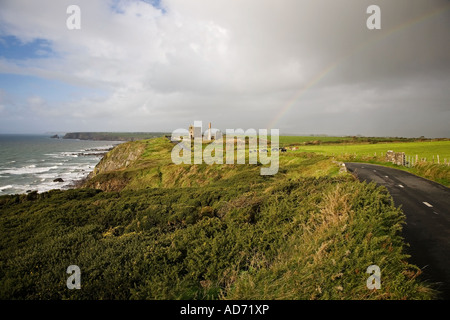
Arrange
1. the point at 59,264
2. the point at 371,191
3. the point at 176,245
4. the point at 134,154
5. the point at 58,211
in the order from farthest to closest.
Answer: the point at 134,154, the point at 58,211, the point at 371,191, the point at 176,245, the point at 59,264

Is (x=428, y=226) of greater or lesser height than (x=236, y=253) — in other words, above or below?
below

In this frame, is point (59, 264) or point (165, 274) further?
point (59, 264)

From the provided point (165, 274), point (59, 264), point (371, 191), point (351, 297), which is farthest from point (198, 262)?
point (371, 191)

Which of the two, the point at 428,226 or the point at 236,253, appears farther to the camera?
the point at 428,226

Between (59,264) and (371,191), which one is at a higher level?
(371,191)

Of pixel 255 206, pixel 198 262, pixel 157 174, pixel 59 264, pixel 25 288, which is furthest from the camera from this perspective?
pixel 157 174

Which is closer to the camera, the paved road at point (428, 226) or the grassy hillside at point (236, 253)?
the grassy hillside at point (236, 253)

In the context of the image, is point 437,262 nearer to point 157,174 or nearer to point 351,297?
point 351,297

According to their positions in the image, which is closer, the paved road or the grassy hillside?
the grassy hillside
